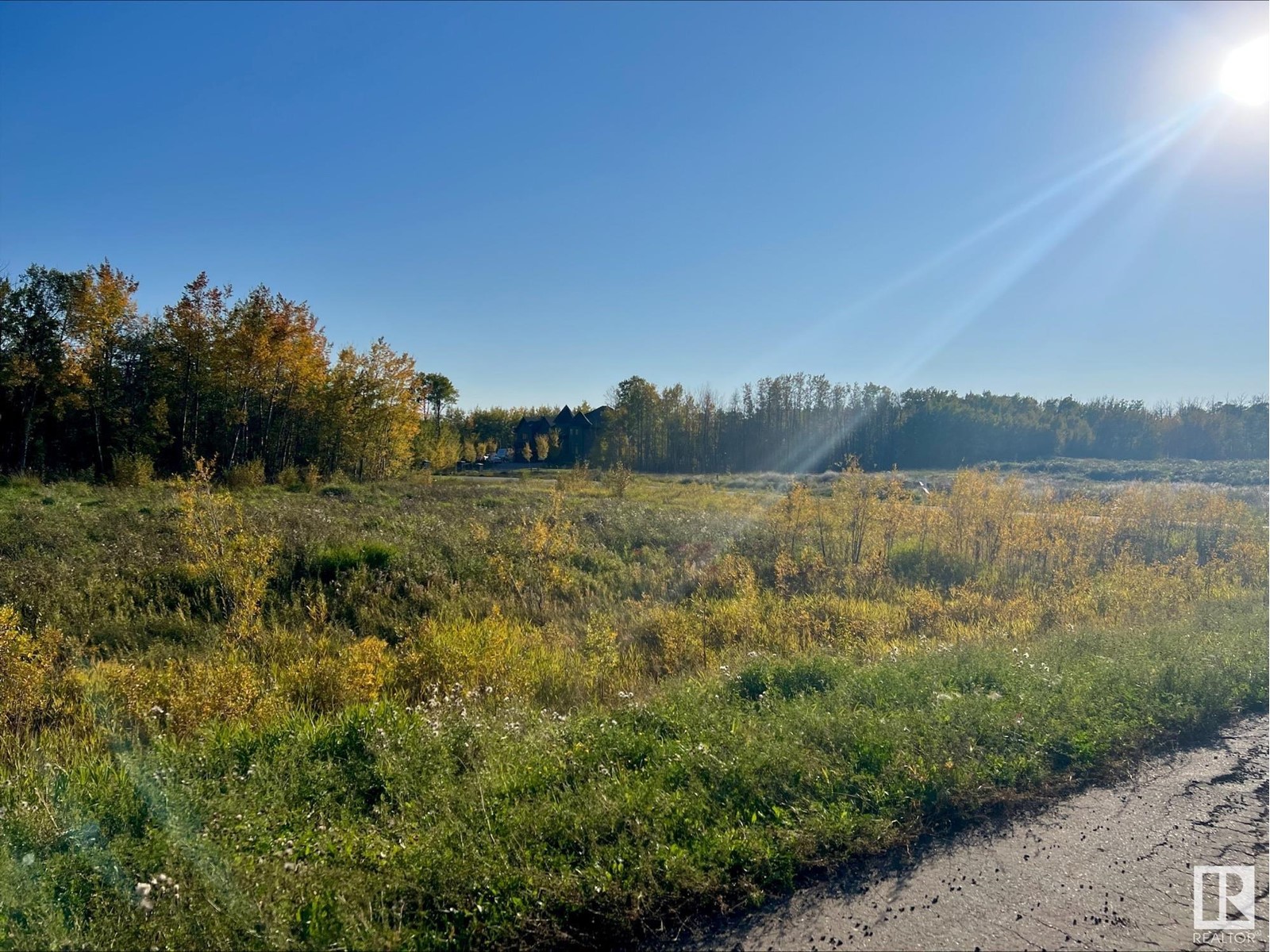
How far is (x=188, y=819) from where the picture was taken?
325cm

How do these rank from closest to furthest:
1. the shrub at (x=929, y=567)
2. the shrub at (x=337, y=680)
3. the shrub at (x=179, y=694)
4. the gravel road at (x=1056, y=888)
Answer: the gravel road at (x=1056, y=888)
the shrub at (x=179, y=694)
the shrub at (x=337, y=680)
the shrub at (x=929, y=567)

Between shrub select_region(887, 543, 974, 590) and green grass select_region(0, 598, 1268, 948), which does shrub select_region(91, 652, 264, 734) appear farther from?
shrub select_region(887, 543, 974, 590)

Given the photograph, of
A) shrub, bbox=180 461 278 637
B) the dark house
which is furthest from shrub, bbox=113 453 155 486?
the dark house

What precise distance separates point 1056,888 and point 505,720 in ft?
11.3

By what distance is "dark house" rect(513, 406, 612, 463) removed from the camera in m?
65.4

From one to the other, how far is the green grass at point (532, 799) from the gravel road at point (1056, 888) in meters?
0.19

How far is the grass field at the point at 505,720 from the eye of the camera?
110 inches

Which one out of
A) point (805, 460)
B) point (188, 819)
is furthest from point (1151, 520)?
point (805, 460)

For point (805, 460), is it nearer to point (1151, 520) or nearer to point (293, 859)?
point (1151, 520)
